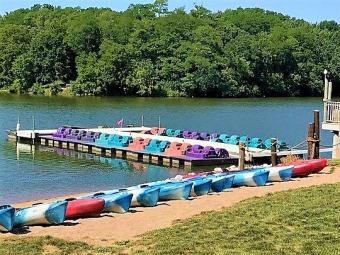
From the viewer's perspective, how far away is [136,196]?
19.0 meters

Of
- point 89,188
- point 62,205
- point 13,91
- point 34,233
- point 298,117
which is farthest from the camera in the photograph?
point 13,91

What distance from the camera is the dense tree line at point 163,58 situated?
106 metres

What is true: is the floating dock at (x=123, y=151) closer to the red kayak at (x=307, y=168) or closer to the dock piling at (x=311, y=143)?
the dock piling at (x=311, y=143)

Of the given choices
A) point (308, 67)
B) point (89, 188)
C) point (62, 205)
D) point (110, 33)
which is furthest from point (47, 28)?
point (62, 205)

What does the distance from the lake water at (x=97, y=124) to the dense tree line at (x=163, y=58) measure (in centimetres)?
2170

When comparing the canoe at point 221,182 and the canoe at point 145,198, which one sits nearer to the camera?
the canoe at point 145,198

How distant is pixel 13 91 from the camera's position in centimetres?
11256

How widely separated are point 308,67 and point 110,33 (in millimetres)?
35785

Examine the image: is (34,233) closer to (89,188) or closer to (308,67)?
(89,188)

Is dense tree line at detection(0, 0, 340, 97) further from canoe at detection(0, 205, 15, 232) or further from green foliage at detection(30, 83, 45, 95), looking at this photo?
canoe at detection(0, 205, 15, 232)

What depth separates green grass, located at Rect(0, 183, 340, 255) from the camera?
1224cm

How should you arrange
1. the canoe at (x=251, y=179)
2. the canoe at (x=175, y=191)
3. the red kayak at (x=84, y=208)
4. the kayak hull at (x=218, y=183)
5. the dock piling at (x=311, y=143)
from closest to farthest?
the red kayak at (x=84, y=208)
the canoe at (x=175, y=191)
the kayak hull at (x=218, y=183)
the canoe at (x=251, y=179)
the dock piling at (x=311, y=143)

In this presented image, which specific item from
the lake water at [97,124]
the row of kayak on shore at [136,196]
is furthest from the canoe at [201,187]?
the lake water at [97,124]

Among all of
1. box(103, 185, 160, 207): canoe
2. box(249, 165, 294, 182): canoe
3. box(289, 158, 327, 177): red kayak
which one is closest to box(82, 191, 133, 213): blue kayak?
box(103, 185, 160, 207): canoe
